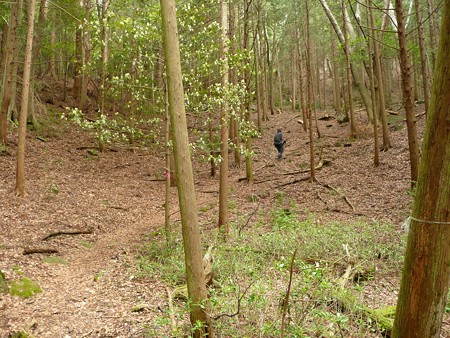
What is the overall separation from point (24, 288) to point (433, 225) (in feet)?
20.0

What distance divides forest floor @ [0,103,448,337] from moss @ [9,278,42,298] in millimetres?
118

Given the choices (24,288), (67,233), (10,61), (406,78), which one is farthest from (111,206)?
(406,78)

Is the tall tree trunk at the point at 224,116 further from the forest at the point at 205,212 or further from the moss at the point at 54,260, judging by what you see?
the moss at the point at 54,260

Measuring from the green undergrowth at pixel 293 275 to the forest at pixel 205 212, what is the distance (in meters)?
0.04

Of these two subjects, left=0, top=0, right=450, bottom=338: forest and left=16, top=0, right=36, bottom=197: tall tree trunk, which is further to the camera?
left=16, top=0, right=36, bottom=197: tall tree trunk

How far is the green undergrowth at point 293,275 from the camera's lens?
403 centimetres

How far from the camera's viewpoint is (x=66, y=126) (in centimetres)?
2070

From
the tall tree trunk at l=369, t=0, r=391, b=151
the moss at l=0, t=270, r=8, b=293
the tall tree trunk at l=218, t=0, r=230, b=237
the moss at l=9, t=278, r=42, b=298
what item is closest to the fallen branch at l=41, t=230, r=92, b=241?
the moss at l=9, t=278, r=42, b=298

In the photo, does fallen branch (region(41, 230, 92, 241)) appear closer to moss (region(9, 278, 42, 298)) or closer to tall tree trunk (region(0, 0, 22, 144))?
moss (region(9, 278, 42, 298))

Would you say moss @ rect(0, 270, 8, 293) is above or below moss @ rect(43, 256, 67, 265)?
above

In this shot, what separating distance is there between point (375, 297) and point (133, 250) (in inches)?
212

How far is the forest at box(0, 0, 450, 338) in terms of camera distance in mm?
3678

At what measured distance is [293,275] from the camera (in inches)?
249

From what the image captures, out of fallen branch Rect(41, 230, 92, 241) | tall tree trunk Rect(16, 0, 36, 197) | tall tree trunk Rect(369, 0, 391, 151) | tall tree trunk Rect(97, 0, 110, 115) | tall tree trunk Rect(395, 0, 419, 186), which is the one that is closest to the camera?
tall tree trunk Rect(97, 0, 110, 115)
